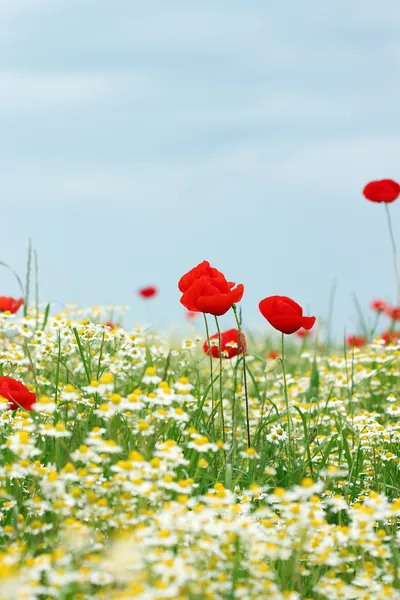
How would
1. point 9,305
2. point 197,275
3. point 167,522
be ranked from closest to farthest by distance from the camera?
1. point 167,522
2. point 197,275
3. point 9,305

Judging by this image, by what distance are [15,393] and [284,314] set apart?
1243 mm

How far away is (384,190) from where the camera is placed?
241 inches

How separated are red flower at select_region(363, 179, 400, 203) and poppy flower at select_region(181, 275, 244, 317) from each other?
283cm

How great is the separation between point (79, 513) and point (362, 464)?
2.01m

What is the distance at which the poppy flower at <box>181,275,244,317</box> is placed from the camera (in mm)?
3537

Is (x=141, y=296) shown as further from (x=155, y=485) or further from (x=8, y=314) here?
(x=155, y=485)

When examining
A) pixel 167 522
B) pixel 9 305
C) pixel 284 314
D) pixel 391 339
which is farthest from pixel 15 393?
pixel 391 339

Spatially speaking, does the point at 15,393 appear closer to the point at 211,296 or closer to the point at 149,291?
the point at 211,296

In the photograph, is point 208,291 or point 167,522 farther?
point 208,291

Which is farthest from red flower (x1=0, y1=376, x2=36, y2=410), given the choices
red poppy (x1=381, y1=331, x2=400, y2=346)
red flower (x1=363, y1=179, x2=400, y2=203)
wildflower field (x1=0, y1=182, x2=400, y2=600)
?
red poppy (x1=381, y1=331, x2=400, y2=346)

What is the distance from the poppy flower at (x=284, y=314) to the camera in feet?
→ 11.9

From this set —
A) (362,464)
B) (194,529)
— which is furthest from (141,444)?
(362,464)

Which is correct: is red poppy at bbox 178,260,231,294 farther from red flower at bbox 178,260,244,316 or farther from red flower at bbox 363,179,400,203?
red flower at bbox 363,179,400,203

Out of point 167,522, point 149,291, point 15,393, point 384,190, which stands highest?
point 384,190
